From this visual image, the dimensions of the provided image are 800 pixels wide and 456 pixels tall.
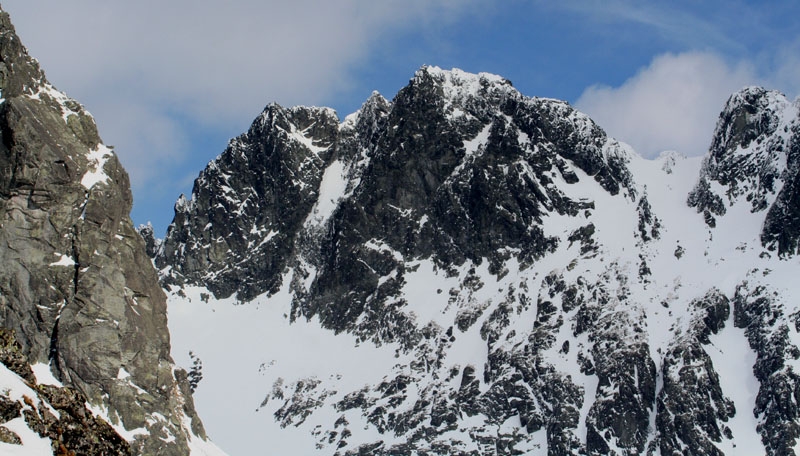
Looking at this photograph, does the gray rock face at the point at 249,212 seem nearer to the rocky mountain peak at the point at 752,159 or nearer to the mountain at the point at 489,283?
the mountain at the point at 489,283

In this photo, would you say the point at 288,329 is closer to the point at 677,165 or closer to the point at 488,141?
the point at 488,141

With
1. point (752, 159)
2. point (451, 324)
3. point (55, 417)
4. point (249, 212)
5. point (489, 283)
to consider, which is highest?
point (249, 212)

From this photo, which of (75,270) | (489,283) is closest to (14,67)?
(75,270)

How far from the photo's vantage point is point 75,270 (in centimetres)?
7762

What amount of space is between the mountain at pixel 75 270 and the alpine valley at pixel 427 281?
22cm

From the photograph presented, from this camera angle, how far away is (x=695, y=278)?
136125 mm

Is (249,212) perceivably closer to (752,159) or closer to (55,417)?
(752,159)

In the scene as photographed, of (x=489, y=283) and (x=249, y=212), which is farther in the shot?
(x=249, y=212)

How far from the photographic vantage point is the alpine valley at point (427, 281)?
78.9 m

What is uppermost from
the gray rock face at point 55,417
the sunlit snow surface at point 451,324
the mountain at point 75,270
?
the sunlit snow surface at point 451,324

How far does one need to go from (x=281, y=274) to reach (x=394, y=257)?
29533 millimetres

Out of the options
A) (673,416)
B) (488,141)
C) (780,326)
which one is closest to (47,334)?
(673,416)

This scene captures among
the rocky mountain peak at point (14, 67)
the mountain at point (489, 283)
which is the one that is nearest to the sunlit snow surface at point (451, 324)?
the mountain at point (489, 283)

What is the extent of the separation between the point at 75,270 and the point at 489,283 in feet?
296
